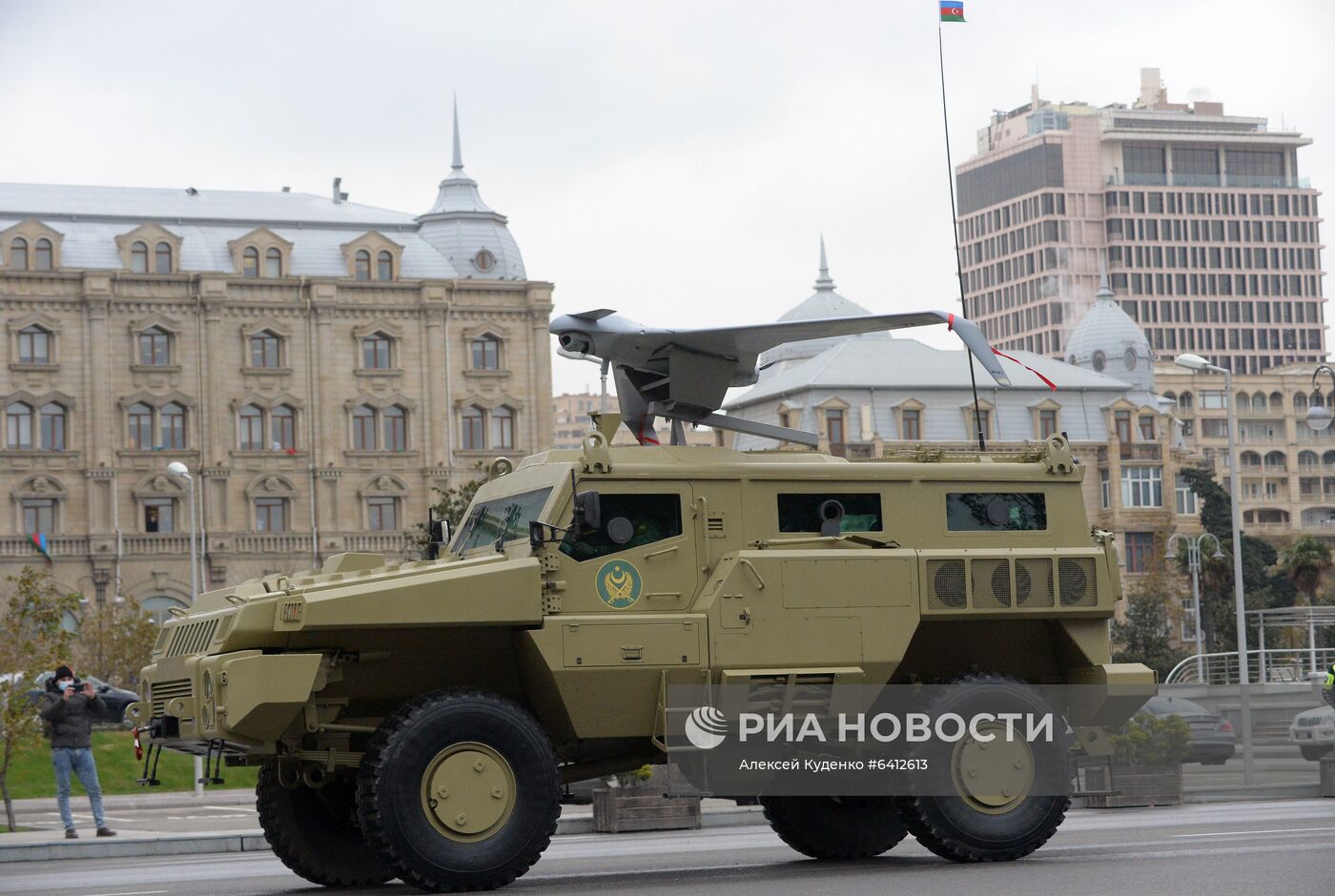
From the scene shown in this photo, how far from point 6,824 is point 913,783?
628 inches

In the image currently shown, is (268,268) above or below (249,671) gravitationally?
above

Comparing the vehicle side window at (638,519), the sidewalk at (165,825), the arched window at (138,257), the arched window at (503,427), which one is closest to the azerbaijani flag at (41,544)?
the arched window at (138,257)

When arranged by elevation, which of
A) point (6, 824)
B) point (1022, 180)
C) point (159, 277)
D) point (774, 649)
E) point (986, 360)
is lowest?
point (6, 824)

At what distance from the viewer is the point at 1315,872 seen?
13.0m

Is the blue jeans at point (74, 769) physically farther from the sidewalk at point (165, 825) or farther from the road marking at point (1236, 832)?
the road marking at point (1236, 832)

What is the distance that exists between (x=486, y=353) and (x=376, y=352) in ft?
13.3

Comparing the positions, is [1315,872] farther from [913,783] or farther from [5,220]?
[5,220]

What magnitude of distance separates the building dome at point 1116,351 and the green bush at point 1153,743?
71.6 metres

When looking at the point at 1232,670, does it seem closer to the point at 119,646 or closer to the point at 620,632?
the point at 119,646

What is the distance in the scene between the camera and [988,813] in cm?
1452

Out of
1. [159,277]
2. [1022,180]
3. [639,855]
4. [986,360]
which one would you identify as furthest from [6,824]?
[1022,180]

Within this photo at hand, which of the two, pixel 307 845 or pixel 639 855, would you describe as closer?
pixel 307 845

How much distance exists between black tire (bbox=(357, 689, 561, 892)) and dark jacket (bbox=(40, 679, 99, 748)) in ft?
35.6

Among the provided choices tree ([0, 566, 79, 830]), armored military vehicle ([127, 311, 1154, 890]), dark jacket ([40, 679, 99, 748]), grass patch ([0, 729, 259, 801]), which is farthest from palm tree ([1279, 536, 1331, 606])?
armored military vehicle ([127, 311, 1154, 890])
